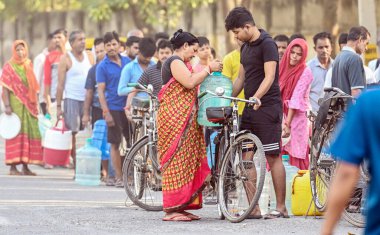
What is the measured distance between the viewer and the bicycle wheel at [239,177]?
34.7 feet

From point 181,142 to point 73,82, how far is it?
7.66m

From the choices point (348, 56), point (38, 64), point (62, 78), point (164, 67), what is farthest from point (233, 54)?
point (38, 64)

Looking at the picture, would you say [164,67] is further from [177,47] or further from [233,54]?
[233,54]

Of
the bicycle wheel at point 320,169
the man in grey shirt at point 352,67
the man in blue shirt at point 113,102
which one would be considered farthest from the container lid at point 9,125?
the bicycle wheel at point 320,169

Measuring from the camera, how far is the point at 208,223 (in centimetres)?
1073

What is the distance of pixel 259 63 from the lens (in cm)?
1095

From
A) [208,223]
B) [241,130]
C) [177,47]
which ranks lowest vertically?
[208,223]

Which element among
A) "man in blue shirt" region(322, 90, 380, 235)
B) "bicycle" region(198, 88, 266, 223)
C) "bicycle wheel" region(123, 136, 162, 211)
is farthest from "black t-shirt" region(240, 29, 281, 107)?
"man in blue shirt" region(322, 90, 380, 235)

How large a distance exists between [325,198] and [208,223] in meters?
1.07

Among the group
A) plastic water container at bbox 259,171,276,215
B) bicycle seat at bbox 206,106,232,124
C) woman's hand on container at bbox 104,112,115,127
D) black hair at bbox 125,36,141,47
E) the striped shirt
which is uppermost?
black hair at bbox 125,36,141,47

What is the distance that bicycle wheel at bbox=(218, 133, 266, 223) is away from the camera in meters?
10.6

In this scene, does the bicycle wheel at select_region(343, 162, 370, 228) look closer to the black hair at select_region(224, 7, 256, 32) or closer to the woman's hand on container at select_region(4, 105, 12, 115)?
the black hair at select_region(224, 7, 256, 32)

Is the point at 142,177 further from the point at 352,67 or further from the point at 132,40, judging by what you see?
the point at 132,40

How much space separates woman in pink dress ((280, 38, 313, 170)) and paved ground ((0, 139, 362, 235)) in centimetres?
99
